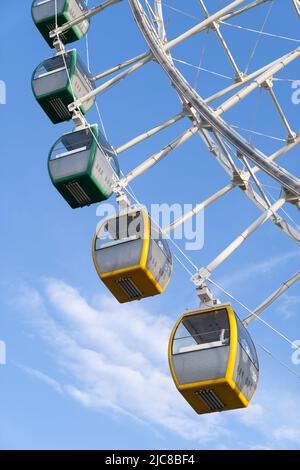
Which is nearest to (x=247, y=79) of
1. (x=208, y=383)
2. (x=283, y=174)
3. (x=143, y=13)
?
(x=143, y=13)

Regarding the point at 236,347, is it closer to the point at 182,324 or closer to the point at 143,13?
the point at 182,324

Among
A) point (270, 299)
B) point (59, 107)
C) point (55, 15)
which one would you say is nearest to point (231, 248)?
Result: point (270, 299)

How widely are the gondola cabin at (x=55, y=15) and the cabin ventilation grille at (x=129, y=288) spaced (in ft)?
23.1

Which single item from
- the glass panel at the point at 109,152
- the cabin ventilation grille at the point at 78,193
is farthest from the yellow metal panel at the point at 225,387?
the glass panel at the point at 109,152

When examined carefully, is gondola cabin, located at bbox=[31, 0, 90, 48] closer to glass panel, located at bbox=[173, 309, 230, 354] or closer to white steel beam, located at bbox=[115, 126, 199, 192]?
white steel beam, located at bbox=[115, 126, 199, 192]

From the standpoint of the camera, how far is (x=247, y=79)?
16625 mm

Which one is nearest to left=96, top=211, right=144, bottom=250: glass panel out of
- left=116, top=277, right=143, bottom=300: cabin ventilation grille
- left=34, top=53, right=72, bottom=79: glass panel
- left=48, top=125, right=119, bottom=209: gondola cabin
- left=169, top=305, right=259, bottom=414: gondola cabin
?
left=116, top=277, right=143, bottom=300: cabin ventilation grille

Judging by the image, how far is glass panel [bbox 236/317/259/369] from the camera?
1326 centimetres

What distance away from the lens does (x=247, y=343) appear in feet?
44.4

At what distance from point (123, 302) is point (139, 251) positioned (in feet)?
2.90

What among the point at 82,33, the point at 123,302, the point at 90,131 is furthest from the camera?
the point at 82,33

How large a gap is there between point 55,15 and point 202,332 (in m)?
9.25

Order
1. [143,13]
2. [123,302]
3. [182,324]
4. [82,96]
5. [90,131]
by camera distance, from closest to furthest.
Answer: [182,324]
[123,302]
[143,13]
[90,131]
[82,96]
